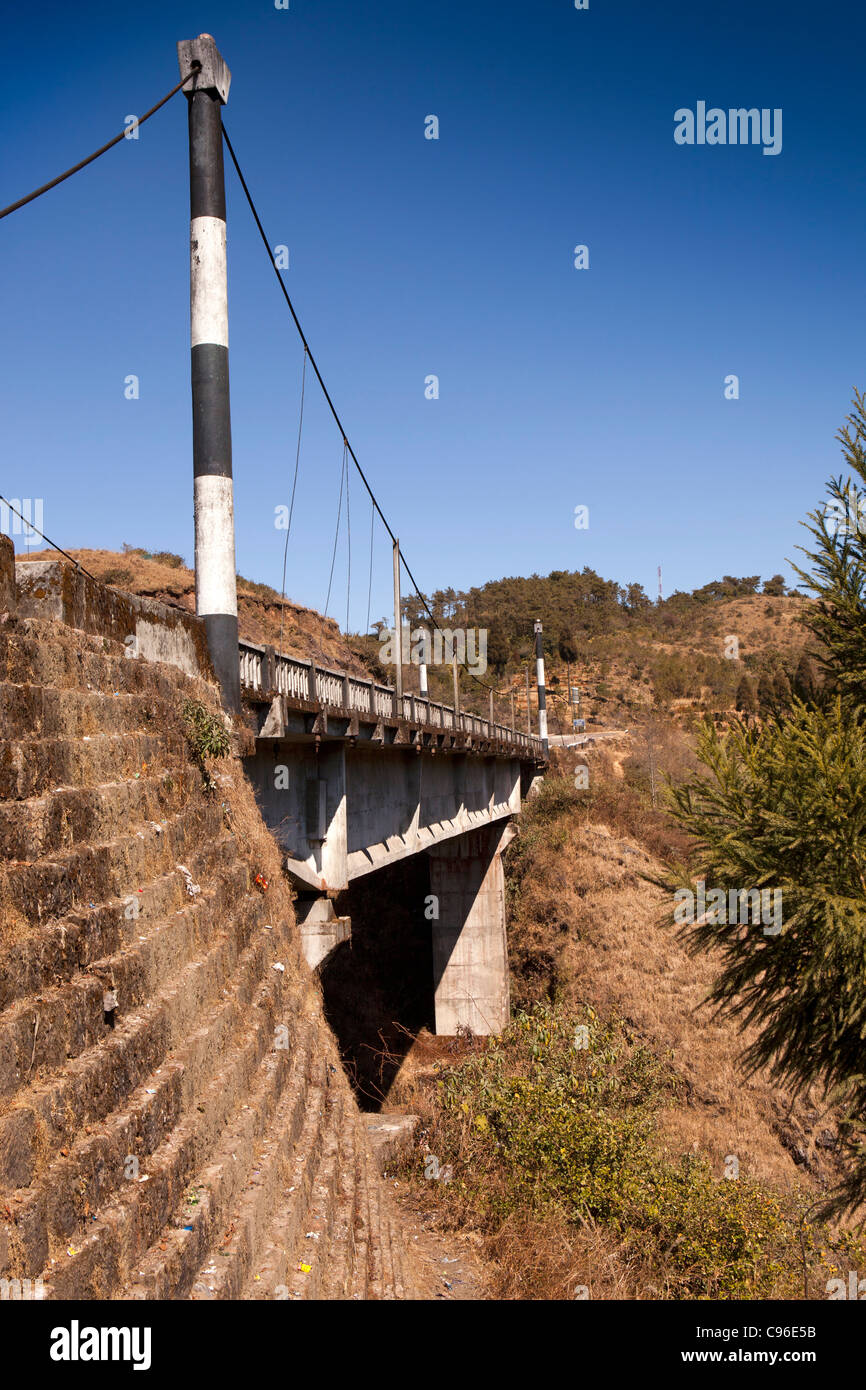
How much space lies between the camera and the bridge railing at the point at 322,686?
9.39 metres

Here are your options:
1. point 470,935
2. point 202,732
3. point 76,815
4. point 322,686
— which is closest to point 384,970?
point 470,935

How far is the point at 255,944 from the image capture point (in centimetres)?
697

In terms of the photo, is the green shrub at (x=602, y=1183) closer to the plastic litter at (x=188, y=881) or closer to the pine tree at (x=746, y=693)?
the plastic litter at (x=188, y=881)

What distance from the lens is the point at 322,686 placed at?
463 inches

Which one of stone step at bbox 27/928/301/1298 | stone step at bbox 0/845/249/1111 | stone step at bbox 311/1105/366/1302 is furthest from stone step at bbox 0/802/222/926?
stone step at bbox 311/1105/366/1302

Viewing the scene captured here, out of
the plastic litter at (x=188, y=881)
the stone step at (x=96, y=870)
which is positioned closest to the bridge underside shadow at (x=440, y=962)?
the plastic litter at (x=188, y=881)

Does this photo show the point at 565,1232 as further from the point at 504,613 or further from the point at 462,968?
the point at 504,613

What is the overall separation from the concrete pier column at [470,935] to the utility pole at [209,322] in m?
25.8

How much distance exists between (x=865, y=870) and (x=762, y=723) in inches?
106

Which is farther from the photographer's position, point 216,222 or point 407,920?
point 407,920

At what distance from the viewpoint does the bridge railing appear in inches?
370
